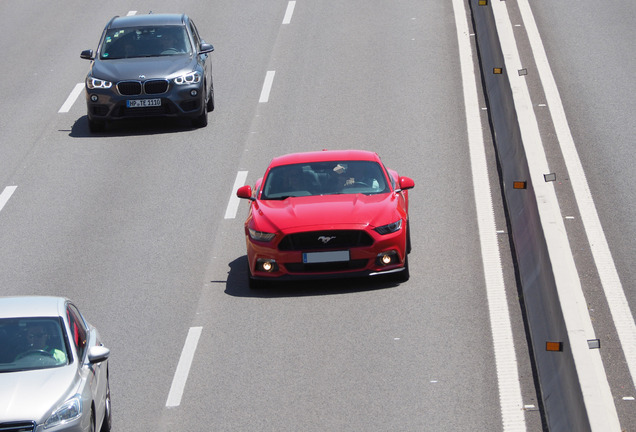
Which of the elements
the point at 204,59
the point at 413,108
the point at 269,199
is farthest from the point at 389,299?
the point at 204,59

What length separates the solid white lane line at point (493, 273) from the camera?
9.79 meters

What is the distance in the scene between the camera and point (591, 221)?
14.7 m

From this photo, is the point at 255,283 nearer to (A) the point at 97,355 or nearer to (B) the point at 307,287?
(B) the point at 307,287

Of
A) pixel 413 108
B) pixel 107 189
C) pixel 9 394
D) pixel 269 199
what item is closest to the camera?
pixel 9 394

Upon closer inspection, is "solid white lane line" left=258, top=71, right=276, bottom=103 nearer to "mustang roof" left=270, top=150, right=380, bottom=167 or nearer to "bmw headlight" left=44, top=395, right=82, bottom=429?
"mustang roof" left=270, top=150, right=380, bottom=167

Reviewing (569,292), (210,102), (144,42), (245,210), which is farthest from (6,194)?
(569,292)

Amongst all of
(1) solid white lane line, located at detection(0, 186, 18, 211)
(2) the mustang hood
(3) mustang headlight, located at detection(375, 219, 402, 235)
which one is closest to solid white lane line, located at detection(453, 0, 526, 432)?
(3) mustang headlight, located at detection(375, 219, 402, 235)

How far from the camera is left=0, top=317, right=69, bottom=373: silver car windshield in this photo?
876cm

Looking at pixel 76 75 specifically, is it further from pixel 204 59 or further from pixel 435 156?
pixel 435 156

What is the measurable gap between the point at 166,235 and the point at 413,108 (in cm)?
710

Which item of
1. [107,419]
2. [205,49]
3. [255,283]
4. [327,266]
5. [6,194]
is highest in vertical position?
[107,419]

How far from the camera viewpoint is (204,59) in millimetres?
21922

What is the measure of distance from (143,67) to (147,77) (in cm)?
37

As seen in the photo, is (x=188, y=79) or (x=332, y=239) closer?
(x=332, y=239)
